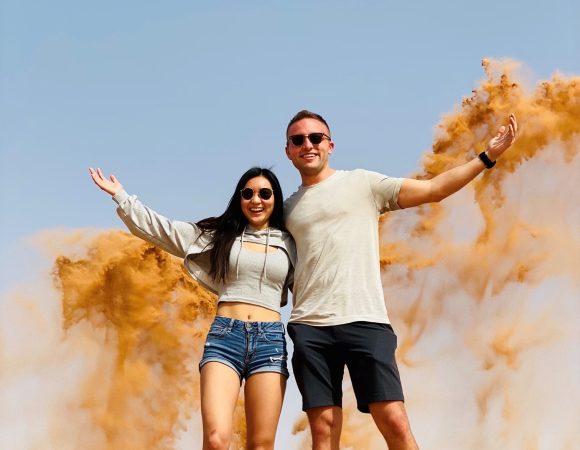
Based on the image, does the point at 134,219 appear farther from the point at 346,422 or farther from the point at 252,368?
the point at 346,422

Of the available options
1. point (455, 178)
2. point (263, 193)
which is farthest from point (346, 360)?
point (455, 178)

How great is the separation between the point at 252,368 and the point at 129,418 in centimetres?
1219

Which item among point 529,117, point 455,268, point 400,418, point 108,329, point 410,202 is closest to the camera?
point 400,418

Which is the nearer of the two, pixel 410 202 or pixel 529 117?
pixel 410 202

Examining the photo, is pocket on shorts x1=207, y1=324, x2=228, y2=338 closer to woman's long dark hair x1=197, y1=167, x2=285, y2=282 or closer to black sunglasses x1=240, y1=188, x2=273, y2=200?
woman's long dark hair x1=197, y1=167, x2=285, y2=282

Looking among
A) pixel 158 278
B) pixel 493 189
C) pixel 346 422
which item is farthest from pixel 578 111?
pixel 158 278

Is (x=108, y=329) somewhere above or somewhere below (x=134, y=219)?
above

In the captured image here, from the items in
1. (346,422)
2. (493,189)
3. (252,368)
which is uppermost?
(493,189)

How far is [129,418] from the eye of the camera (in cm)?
1806

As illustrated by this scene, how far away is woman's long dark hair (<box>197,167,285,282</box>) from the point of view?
23.2 feet

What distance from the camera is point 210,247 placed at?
7215 millimetres

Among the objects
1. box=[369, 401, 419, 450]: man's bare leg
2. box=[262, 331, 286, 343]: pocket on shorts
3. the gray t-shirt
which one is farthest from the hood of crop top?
box=[369, 401, 419, 450]: man's bare leg

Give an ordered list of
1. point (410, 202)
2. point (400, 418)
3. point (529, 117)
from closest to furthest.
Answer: point (400, 418) → point (410, 202) → point (529, 117)

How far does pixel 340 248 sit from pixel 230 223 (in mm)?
1073
